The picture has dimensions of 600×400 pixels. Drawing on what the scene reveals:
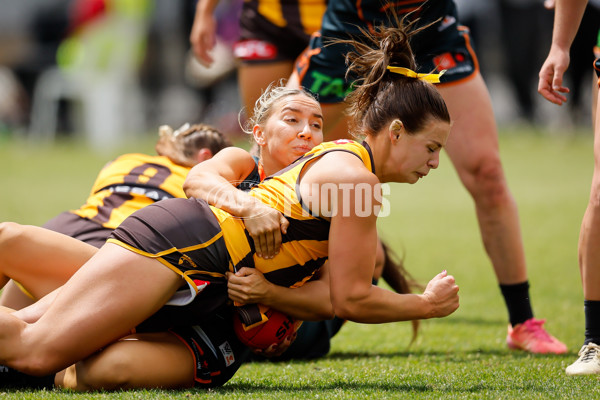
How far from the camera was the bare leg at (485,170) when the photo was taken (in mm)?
4047

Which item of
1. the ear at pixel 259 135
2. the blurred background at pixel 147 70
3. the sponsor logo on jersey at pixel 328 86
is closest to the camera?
the ear at pixel 259 135

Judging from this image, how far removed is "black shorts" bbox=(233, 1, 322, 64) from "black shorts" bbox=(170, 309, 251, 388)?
203 centimetres

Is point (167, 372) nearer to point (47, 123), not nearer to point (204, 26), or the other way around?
point (204, 26)

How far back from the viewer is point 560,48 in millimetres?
3488

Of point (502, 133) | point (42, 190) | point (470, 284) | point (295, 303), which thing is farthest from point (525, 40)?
point (295, 303)

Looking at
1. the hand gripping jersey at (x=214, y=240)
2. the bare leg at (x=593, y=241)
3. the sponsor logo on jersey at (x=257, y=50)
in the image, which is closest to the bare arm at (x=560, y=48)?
the bare leg at (x=593, y=241)

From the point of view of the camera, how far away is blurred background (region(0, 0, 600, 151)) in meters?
15.9

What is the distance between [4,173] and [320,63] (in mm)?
8813

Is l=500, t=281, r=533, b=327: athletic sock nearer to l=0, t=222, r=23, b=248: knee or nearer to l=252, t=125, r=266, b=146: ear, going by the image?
l=252, t=125, r=266, b=146: ear

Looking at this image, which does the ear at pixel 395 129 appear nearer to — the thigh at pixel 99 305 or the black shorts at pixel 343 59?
the thigh at pixel 99 305

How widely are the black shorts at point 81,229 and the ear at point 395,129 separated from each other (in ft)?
4.68

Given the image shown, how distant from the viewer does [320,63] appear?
4.27m

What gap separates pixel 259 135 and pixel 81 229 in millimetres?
956

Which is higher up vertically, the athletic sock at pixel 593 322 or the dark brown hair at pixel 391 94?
the dark brown hair at pixel 391 94
